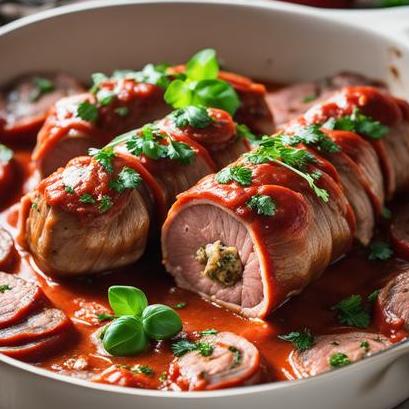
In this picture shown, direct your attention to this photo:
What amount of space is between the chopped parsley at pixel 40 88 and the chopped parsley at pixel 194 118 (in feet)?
6.08

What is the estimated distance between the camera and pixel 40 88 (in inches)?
295

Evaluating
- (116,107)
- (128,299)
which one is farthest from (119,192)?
(116,107)

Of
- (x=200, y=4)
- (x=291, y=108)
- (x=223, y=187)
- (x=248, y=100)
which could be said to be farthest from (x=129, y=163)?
(x=200, y=4)

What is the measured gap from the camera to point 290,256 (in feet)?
17.0

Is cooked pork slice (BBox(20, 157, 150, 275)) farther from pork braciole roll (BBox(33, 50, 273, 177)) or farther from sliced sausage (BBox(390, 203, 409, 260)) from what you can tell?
sliced sausage (BBox(390, 203, 409, 260))

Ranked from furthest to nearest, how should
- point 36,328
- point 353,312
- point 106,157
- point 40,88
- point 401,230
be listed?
point 40,88 → point 401,230 → point 106,157 → point 353,312 → point 36,328

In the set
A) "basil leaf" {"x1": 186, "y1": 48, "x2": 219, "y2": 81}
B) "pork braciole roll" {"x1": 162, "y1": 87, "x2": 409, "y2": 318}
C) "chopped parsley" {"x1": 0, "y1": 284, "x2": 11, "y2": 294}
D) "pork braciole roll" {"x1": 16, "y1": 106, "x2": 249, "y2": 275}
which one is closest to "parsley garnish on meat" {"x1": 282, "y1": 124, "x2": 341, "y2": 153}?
"pork braciole roll" {"x1": 162, "y1": 87, "x2": 409, "y2": 318}

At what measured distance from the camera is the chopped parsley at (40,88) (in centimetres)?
741

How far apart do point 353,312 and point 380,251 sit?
2.37ft

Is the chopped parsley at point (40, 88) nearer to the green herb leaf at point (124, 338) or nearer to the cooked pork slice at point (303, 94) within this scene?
the cooked pork slice at point (303, 94)

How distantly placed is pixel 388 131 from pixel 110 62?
105 inches

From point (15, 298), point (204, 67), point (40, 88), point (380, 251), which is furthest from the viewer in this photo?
point (40, 88)

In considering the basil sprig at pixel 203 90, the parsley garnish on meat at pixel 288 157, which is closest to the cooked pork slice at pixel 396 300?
the parsley garnish on meat at pixel 288 157

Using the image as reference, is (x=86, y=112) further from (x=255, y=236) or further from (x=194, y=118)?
(x=255, y=236)
